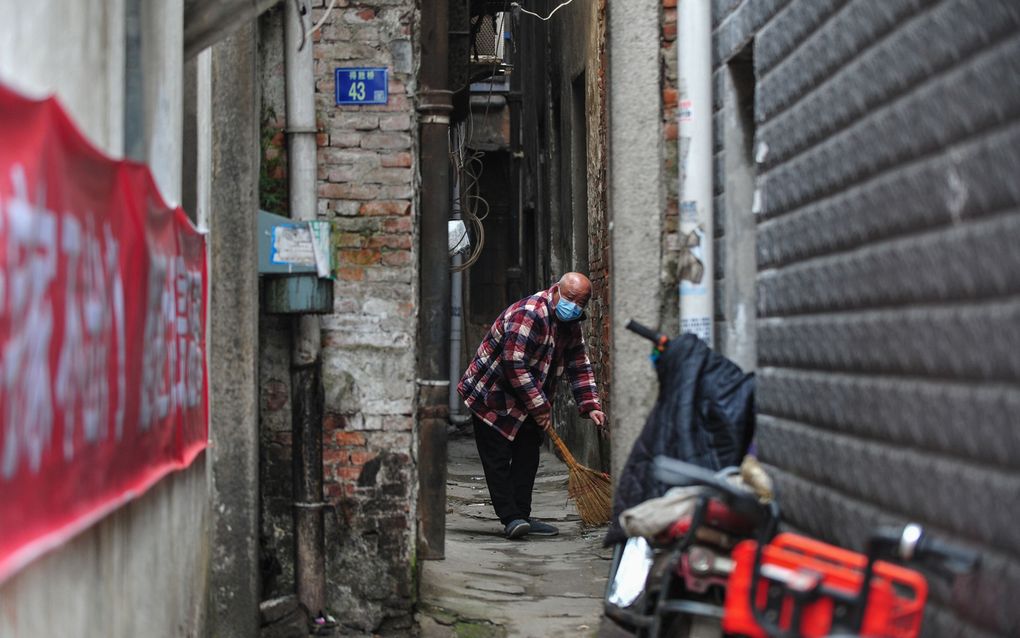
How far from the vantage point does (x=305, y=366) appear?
6.11 metres

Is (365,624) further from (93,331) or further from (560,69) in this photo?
(560,69)

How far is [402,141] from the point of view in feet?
20.3

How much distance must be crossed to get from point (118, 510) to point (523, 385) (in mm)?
4443

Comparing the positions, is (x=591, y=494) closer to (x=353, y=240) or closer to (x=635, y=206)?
(x=353, y=240)

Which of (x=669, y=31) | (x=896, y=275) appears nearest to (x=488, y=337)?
(x=669, y=31)

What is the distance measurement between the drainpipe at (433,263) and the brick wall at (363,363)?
35cm

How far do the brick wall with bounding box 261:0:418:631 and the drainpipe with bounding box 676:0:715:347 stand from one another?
54.8 inches

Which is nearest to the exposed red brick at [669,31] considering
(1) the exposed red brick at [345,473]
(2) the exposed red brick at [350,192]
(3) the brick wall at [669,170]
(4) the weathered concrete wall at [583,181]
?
(3) the brick wall at [669,170]

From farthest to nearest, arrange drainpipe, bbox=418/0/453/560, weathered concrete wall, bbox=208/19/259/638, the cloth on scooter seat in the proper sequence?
drainpipe, bbox=418/0/453/560 → weathered concrete wall, bbox=208/19/259/638 → the cloth on scooter seat

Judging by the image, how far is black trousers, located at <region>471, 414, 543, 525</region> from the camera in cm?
830

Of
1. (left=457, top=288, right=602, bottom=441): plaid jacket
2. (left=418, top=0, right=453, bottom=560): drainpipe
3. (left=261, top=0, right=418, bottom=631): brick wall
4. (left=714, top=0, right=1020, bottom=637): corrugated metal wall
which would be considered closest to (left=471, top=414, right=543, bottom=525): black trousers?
(left=457, top=288, right=602, bottom=441): plaid jacket

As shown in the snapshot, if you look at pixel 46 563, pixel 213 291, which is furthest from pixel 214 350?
pixel 46 563

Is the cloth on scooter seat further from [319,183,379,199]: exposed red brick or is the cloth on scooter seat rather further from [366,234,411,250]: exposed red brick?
[319,183,379,199]: exposed red brick

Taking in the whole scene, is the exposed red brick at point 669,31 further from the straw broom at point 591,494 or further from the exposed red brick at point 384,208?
the straw broom at point 591,494
